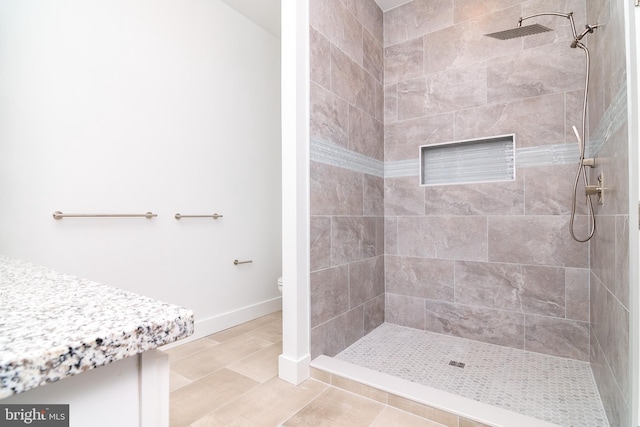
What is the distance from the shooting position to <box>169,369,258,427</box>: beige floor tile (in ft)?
4.94

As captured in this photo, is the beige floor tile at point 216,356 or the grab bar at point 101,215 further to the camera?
the beige floor tile at point 216,356

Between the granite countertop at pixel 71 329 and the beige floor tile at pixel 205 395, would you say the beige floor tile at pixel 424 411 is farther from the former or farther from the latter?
the granite countertop at pixel 71 329

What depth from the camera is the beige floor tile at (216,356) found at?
1927 mm

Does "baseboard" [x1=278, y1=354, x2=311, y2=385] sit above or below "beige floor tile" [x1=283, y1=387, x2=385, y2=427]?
above

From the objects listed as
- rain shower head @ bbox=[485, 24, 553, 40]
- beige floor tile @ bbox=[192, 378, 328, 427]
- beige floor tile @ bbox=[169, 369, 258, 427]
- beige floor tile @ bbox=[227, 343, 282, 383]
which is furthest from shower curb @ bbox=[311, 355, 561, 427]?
rain shower head @ bbox=[485, 24, 553, 40]

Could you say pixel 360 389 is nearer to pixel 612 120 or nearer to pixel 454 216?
pixel 454 216

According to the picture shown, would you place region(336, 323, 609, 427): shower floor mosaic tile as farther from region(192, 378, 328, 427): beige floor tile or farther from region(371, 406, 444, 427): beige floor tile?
region(192, 378, 328, 427): beige floor tile

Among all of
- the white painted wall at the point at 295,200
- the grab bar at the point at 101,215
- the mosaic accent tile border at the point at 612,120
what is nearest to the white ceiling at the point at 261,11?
the white painted wall at the point at 295,200

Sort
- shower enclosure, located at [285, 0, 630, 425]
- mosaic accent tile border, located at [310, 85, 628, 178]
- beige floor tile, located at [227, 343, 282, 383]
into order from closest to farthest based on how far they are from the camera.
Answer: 1. mosaic accent tile border, located at [310, 85, 628, 178]
2. beige floor tile, located at [227, 343, 282, 383]
3. shower enclosure, located at [285, 0, 630, 425]

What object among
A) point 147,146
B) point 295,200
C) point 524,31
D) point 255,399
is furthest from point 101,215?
point 524,31

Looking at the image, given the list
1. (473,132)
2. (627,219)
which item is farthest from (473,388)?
(473,132)

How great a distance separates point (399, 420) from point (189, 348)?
153 centimetres

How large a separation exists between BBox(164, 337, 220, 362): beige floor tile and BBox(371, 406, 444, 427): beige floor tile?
1345 mm

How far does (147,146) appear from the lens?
2154 mm
